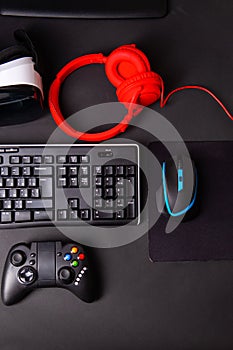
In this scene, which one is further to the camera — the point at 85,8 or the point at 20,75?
the point at 85,8

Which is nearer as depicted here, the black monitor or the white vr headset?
the white vr headset

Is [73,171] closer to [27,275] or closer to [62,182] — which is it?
[62,182]

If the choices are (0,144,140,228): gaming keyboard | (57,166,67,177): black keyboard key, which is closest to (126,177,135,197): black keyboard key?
(0,144,140,228): gaming keyboard

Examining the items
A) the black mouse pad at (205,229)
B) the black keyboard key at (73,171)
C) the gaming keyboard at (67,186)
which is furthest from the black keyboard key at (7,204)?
the black mouse pad at (205,229)

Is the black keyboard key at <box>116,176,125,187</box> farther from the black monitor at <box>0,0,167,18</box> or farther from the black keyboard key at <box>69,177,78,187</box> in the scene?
the black monitor at <box>0,0,167,18</box>

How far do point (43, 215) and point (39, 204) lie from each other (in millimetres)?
18

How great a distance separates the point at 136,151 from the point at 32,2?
31 cm

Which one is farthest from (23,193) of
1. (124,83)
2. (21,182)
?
(124,83)

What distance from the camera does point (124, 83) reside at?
754mm

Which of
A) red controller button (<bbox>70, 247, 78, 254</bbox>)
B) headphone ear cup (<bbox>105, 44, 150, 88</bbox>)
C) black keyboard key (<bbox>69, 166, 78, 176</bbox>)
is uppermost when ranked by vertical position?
headphone ear cup (<bbox>105, 44, 150, 88</bbox>)

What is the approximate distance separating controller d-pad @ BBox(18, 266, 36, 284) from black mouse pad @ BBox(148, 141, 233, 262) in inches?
7.4

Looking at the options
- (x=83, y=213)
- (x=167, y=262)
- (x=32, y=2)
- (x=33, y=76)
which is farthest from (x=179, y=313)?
(x=32, y=2)

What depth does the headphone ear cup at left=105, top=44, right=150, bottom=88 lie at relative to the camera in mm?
761

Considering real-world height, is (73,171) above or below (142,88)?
below
